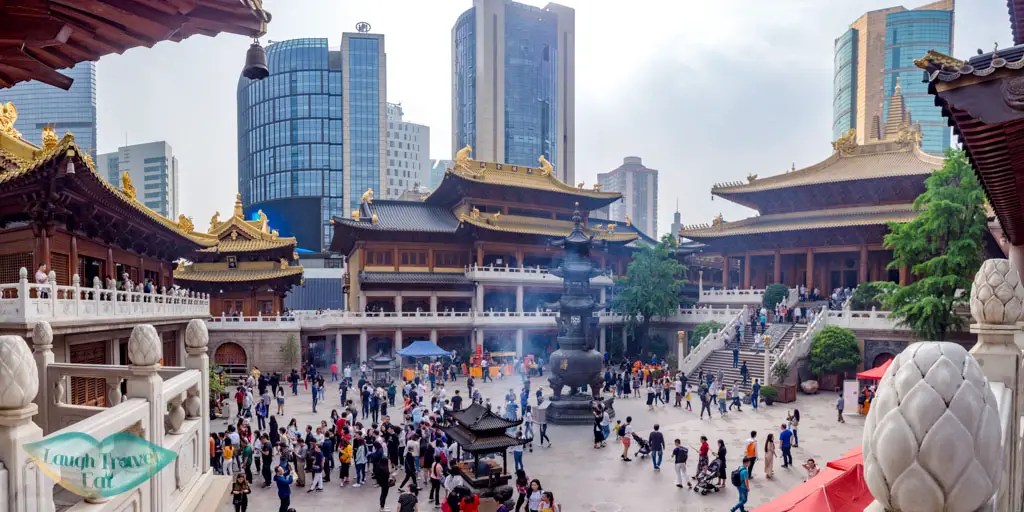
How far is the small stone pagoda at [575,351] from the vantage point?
796 inches

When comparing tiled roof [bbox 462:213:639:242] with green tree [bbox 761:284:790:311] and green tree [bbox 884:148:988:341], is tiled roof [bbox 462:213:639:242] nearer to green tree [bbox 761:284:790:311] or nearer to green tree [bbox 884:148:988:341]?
green tree [bbox 761:284:790:311]

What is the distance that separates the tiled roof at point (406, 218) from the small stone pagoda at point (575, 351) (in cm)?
1797

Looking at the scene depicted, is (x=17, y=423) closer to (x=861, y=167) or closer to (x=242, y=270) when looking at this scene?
(x=242, y=270)

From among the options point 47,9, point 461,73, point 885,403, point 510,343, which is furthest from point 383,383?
point 461,73

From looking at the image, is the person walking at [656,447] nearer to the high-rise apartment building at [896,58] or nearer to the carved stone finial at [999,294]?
the carved stone finial at [999,294]

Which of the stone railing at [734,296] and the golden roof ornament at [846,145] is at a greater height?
the golden roof ornament at [846,145]

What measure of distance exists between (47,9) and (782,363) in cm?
2615

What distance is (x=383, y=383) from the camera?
26516 millimetres

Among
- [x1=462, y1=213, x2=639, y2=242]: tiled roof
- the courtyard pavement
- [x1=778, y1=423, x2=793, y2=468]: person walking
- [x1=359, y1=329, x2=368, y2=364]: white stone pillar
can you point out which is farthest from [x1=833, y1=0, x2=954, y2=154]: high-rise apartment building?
[x1=778, y1=423, x2=793, y2=468]: person walking

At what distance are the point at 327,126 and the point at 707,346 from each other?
213ft

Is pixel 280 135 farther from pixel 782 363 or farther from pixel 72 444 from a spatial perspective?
pixel 72 444

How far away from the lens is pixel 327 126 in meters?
80.1

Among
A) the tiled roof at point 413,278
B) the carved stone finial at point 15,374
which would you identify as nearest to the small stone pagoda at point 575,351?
the tiled roof at point 413,278

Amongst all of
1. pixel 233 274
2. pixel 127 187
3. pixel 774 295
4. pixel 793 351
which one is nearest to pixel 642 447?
pixel 793 351
